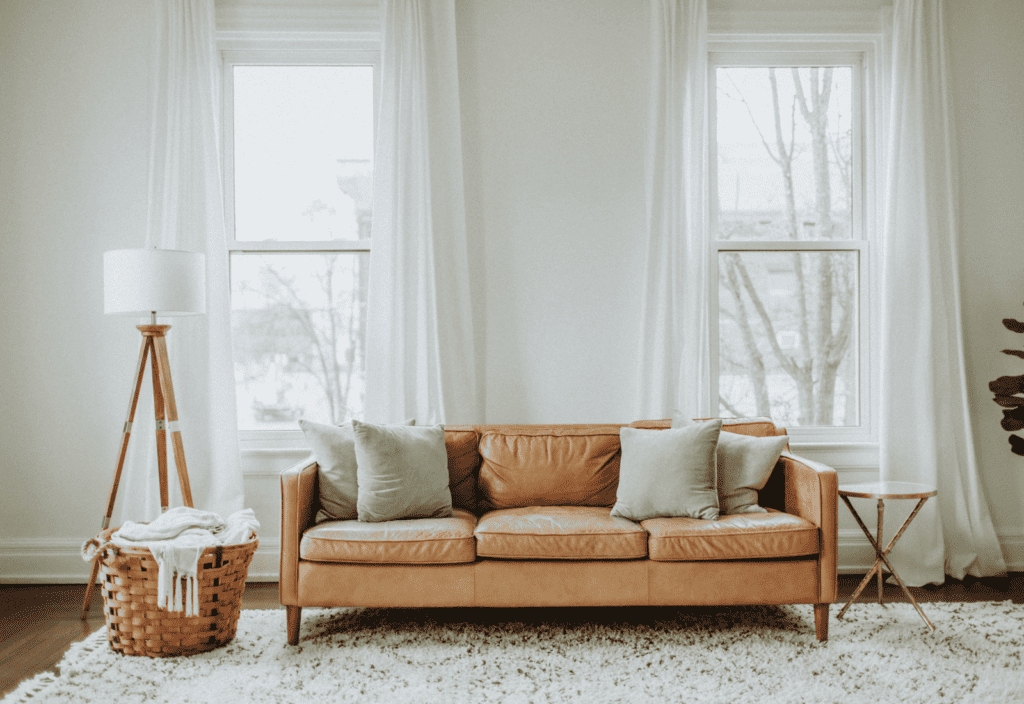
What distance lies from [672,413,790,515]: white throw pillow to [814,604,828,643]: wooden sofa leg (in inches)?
17.8

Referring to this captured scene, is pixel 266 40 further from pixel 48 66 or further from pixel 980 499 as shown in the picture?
pixel 980 499

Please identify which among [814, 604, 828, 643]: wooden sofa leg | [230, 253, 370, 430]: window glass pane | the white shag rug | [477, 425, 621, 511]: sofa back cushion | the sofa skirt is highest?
[230, 253, 370, 430]: window glass pane

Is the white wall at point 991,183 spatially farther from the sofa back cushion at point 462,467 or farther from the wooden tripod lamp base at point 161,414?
the wooden tripod lamp base at point 161,414

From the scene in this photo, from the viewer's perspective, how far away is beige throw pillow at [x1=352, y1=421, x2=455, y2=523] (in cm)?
329

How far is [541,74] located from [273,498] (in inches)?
110

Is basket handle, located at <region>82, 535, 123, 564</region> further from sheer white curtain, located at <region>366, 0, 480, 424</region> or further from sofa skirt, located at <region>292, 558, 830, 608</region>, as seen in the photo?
sheer white curtain, located at <region>366, 0, 480, 424</region>

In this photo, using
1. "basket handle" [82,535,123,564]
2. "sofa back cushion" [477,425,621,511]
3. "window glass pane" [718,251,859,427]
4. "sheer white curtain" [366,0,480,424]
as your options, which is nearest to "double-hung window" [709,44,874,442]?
"window glass pane" [718,251,859,427]

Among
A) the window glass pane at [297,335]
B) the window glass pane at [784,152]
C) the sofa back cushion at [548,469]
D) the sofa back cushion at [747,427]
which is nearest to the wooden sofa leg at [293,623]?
the sofa back cushion at [548,469]

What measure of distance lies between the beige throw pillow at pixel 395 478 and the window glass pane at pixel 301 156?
154cm

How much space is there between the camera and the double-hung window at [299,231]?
443cm

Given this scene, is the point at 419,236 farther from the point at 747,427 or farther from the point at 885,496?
the point at 885,496

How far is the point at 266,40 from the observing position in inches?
171

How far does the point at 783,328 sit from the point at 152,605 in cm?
351

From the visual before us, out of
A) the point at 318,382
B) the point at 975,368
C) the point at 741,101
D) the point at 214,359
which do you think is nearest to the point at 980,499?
the point at 975,368
